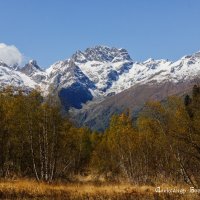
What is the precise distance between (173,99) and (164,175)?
29.3 m

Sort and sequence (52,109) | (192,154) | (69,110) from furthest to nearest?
1. (69,110)
2. (52,109)
3. (192,154)

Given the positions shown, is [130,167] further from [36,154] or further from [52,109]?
[52,109]

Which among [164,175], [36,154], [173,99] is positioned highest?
[173,99]

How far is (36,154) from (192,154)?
83.7 ft

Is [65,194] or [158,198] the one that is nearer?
[158,198]

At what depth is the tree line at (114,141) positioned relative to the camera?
127 feet

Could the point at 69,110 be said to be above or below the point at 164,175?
above

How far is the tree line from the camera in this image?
38688 mm

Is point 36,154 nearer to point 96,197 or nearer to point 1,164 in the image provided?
point 1,164

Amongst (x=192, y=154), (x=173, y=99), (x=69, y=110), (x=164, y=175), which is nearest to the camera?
(x=192, y=154)

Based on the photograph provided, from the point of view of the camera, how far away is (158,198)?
30203mm

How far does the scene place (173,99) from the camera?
40312 mm

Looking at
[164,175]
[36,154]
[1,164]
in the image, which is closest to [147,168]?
[164,175]

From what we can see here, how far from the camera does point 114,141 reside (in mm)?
73062
